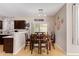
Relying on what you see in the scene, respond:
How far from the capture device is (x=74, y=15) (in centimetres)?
446

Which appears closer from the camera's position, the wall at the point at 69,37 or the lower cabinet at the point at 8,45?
the wall at the point at 69,37

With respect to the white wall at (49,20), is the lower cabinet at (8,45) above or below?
below

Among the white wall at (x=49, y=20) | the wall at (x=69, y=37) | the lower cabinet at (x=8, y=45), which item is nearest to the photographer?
the wall at (x=69, y=37)

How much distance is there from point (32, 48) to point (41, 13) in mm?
1942

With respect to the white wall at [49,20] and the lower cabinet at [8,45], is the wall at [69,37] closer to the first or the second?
the white wall at [49,20]

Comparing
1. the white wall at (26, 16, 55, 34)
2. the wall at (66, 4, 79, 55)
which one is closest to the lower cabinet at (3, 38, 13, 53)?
the white wall at (26, 16, 55, 34)

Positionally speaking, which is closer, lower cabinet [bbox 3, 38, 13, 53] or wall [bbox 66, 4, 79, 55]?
wall [bbox 66, 4, 79, 55]

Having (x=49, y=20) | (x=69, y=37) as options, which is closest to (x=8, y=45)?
(x=69, y=37)

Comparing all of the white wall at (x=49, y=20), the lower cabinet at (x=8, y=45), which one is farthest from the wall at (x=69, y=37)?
the lower cabinet at (x=8, y=45)

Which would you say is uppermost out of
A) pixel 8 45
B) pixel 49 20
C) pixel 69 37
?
pixel 49 20

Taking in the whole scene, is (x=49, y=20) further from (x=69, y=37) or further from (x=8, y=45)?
(x=8, y=45)

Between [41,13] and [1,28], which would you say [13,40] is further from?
[1,28]

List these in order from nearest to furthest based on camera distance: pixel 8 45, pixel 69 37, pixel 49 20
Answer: pixel 69 37
pixel 8 45
pixel 49 20

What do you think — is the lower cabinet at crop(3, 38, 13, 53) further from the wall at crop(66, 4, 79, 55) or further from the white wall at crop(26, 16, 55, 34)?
the wall at crop(66, 4, 79, 55)
